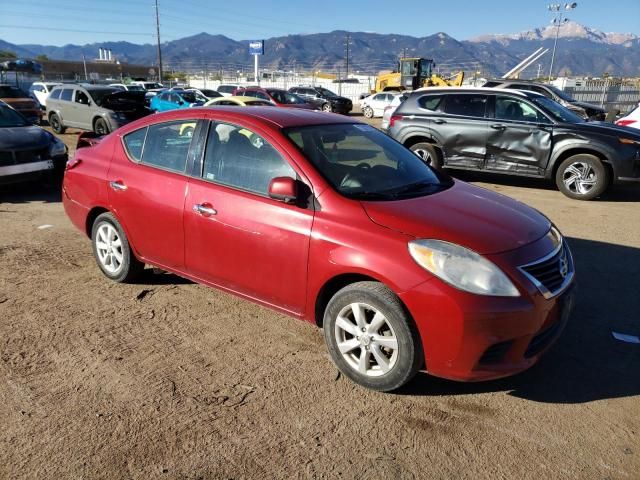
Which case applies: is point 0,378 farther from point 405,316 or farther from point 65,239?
point 65,239

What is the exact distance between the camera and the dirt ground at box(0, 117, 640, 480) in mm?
2557

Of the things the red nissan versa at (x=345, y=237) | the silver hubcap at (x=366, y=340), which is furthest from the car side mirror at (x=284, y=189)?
the silver hubcap at (x=366, y=340)

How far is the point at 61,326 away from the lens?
3938 mm

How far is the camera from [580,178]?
8.68 m

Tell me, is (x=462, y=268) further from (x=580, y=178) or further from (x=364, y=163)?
(x=580, y=178)

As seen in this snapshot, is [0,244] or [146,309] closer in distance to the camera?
[146,309]

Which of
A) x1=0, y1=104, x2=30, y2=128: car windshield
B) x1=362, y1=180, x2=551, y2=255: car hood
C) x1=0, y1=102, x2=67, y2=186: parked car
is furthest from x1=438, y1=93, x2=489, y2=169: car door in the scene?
x1=0, y1=104, x2=30, y2=128: car windshield

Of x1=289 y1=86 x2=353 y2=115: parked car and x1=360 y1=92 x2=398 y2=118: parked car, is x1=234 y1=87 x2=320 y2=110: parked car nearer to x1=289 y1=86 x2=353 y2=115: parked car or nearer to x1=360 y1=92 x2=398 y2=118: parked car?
x1=289 y1=86 x2=353 y2=115: parked car

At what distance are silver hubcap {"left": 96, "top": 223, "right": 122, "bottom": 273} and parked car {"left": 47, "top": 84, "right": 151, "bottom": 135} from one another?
450 inches

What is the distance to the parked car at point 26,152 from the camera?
7.72 metres

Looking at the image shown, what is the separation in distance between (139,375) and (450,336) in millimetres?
1976

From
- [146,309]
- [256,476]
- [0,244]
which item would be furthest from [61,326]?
[0,244]

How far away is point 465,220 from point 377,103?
Result: 27.8 metres

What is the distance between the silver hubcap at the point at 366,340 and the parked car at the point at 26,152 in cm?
679
